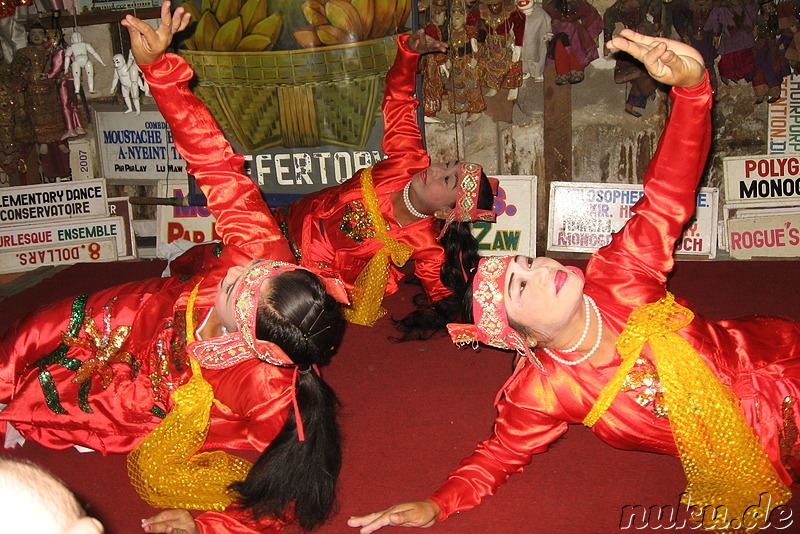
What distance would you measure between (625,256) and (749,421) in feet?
1.80

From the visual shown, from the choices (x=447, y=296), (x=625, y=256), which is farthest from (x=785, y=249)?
(x=625, y=256)

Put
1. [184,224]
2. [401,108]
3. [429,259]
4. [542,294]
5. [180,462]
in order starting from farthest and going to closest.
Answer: [184,224], [429,259], [401,108], [180,462], [542,294]

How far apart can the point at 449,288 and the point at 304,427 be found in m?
1.45

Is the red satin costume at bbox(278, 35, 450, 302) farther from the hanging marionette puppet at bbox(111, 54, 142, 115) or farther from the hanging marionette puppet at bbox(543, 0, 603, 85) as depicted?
the hanging marionette puppet at bbox(111, 54, 142, 115)

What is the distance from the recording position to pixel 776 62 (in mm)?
3648

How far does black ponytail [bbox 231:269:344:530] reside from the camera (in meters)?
1.80

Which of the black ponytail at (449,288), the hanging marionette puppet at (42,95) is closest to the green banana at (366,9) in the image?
the black ponytail at (449,288)

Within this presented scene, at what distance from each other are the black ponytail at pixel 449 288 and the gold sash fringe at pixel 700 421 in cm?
138

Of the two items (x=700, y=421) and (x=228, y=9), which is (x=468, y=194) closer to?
(x=700, y=421)

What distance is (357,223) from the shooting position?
3.17 meters

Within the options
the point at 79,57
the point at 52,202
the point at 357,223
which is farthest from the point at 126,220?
the point at 357,223

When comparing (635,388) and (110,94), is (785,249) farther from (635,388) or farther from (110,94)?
(110,94)

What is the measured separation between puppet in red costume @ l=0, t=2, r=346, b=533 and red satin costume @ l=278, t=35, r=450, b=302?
1.00 m

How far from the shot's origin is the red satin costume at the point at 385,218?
122 inches
